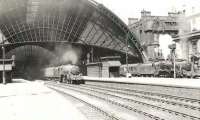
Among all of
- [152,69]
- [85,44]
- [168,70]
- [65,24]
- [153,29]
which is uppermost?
[65,24]

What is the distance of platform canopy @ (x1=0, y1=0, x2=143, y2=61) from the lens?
73.3 meters

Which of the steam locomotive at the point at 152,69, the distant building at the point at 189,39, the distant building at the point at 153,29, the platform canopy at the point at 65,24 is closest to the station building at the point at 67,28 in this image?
the platform canopy at the point at 65,24

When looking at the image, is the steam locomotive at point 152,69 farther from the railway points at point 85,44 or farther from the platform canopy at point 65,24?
the platform canopy at point 65,24

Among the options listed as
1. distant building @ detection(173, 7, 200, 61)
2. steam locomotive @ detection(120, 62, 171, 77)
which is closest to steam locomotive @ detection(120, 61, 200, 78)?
steam locomotive @ detection(120, 62, 171, 77)

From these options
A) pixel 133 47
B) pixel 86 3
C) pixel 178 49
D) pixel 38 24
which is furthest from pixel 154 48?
pixel 38 24

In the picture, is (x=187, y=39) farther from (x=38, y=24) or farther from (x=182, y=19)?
(x=38, y=24)

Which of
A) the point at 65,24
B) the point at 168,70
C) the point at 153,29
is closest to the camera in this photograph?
the point at 168,70

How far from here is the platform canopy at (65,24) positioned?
241 ft

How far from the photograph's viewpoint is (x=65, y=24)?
77812mm

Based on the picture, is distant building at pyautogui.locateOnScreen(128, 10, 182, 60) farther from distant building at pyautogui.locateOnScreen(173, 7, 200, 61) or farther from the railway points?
distant building at pyautogui.locateOnScreen(173, 7, 200, 61)

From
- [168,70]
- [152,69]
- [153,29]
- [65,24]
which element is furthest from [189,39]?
[65,24]

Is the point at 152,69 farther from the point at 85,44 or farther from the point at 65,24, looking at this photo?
the point at 65,24

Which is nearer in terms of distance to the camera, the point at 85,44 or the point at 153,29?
the point at 85,44

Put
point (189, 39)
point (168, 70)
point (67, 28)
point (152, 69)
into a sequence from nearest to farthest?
point (168, 70)
point (152, 69)
point (189, 39)
point (67, 28)
